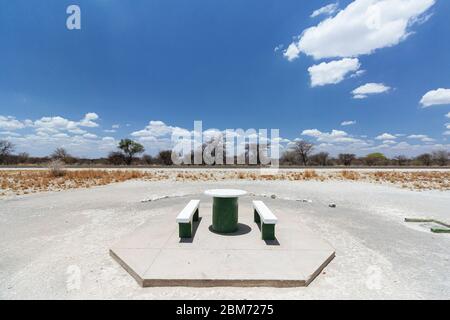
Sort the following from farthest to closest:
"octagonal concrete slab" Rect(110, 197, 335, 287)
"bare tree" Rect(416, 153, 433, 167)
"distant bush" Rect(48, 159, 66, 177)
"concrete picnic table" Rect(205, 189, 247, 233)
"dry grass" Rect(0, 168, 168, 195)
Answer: "bare tree" Rect(416, 153, 433, 167) < "distant bush" Rect(48, 159, 66, 177) < "dry grass" Rect(0, 168, 168, 195) < "concrete picnic table" Rect(205, 189, 247, 233) < "octagonal concrete slab" Rect(110, 197, 335, 287)

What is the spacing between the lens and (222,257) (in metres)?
3.49

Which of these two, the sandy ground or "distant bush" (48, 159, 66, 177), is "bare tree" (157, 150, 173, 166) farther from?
the sandy ground

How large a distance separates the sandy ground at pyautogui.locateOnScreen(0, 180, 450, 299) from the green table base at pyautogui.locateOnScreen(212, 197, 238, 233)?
185 cm

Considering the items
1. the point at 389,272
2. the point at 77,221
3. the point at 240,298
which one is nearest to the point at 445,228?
the point at 389,272

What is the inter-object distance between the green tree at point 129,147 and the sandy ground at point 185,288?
43.1 m

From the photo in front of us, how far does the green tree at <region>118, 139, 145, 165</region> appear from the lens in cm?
4822

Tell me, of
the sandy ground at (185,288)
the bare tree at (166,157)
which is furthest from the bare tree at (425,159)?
the bare tree at (166,157)

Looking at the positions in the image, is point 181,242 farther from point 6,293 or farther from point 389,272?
point 389,272

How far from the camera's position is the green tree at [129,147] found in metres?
48.2

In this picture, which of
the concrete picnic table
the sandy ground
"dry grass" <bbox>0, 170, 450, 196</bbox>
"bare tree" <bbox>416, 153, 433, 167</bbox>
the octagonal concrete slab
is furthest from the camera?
"bare tree" <bbox>416, 153, 433, 167</bbox>

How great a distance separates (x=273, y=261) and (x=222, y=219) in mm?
1512

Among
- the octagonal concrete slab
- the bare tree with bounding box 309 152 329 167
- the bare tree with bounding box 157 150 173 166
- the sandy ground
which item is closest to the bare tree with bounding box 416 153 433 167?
the bare tree with bounding box 309 152 329 167
